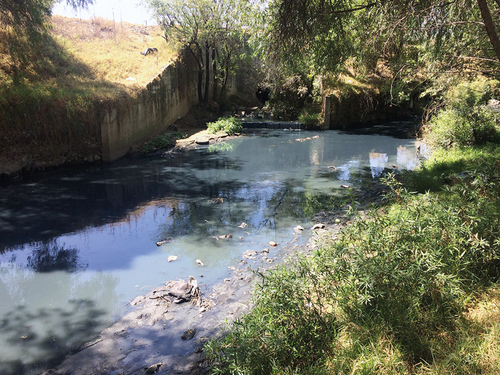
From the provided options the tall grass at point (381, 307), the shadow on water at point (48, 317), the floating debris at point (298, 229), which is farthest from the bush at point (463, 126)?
the shadow on water at point (48, 317)

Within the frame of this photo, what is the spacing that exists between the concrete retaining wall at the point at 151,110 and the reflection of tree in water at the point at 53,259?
7348 mm

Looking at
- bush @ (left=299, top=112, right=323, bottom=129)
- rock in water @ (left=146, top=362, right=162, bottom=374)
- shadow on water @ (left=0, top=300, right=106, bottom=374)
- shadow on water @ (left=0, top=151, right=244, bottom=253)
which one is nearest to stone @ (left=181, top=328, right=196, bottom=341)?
rock in water @ (left=146, top=362, right=162, bottom=374)

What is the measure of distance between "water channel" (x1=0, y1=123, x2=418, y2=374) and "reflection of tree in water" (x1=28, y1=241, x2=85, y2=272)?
20 millimetres

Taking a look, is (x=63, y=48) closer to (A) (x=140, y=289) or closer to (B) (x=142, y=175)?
(B) (x=142, y=175)

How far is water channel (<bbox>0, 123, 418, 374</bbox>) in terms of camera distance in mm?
4992

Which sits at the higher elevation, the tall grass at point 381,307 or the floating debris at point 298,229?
the tall grass at point 381,307

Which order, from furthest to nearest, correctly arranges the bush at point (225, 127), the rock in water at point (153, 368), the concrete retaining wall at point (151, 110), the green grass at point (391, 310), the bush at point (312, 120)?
1. the bush at point (312, 120)
2. the bush at point (225, 127)
3. the concrete retaining wall at point (151, 110)
4. the rock in water at point (153, 368)
5. the green grass at point (391, 310)

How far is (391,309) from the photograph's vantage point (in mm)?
3195

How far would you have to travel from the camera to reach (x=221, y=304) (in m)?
5.02

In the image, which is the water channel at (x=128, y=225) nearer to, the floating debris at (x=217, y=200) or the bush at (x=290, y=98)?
the floating debris at (x=217, y=200)

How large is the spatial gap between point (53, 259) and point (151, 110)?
11.5m

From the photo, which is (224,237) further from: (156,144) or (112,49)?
(112,49)

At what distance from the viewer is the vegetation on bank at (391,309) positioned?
113 inches

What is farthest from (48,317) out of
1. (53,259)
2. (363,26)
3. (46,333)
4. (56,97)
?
(56,97)
